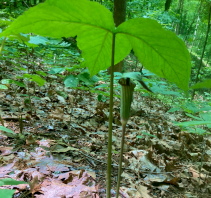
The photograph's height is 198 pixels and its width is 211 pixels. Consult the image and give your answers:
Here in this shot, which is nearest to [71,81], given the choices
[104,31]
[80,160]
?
[80,160]

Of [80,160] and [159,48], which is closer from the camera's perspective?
[159,48]

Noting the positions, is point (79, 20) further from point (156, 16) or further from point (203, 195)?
point (156, 16)

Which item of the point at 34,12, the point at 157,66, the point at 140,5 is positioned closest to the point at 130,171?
the point at 157,66

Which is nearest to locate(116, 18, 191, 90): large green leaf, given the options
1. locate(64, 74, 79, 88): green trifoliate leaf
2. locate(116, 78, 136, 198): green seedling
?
locate(116, 78, 136, 198): green seedling

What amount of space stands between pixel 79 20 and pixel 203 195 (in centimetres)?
137

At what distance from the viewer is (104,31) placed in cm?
60

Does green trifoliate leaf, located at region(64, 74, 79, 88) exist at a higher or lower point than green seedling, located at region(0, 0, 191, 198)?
lower

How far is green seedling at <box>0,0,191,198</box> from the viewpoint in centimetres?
50

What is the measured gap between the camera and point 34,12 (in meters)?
0.48

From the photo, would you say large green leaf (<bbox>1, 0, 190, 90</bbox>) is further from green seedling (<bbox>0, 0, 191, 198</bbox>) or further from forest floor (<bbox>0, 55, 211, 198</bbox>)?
forest floor (<bbox>0, 55, 211, 198</bbox>)

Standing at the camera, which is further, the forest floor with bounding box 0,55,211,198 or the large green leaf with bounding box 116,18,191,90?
the forest floor with bounding box 0,55,211,198

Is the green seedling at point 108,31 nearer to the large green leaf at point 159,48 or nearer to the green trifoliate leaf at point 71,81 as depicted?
the large green leaf at point 159,48

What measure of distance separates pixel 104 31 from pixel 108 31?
29 mm

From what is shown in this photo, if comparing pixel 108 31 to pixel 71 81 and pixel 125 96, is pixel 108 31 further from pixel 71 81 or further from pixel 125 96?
pixel 71 81
